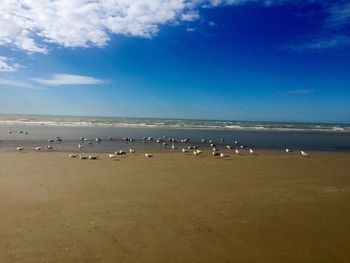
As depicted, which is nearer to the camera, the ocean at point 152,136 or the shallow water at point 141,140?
the shallow water at point 141,140

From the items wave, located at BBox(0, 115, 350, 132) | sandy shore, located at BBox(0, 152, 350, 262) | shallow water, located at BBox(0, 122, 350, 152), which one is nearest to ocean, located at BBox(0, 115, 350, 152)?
shallow water, located at BBox(0, 122, 350, 152)

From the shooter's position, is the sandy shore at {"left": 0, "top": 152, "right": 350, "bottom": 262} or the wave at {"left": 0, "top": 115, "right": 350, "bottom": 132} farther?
the wave at {"left": 0, "top": 115, "right": 350, "bottom": 132}

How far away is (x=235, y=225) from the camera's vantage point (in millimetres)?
8328

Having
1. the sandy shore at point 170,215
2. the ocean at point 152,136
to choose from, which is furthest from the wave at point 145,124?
the sandy shore at point 170,215

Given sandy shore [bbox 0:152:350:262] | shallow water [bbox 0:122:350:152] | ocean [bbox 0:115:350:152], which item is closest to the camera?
sandy shore [bbox 0:152:350:262]

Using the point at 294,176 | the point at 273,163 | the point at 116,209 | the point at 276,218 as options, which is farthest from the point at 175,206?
the point at 273,163

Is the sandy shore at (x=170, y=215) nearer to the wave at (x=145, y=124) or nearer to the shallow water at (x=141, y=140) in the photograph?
the shallow water at (x=141, y=140)

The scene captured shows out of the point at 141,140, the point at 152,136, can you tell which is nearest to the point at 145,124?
the point at 152,136

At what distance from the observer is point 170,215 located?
354 inches

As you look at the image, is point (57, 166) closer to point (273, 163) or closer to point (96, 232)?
point (96, 232)

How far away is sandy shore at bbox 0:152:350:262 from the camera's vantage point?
6.80m

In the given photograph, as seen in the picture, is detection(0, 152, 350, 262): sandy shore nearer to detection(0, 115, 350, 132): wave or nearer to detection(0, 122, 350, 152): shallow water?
detection(0, 122, 350, 152): shallow water

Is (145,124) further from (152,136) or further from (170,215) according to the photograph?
(170,215)

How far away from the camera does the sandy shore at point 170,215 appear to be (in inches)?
268
